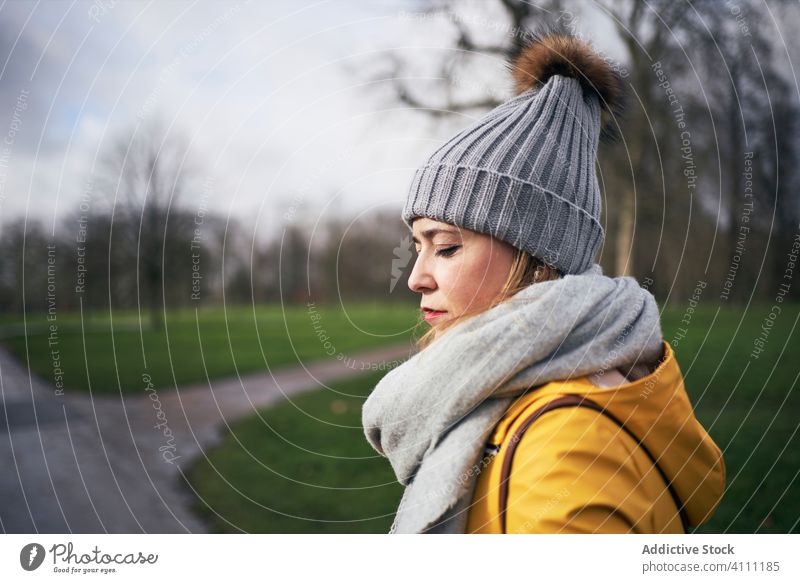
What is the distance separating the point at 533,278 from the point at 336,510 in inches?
112

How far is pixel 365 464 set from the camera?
4789mm

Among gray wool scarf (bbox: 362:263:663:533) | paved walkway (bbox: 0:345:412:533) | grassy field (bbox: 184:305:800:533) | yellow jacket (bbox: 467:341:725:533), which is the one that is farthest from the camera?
grassy field (bbox: 184:305:800:533)

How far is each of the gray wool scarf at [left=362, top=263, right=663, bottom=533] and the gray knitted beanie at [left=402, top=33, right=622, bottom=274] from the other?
139 mm

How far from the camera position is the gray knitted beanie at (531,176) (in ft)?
4.23

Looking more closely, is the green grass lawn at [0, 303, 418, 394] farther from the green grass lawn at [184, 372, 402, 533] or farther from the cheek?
the cheek

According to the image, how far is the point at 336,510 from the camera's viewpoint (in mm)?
3768

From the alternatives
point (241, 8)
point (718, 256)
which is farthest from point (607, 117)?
point (718, 256)

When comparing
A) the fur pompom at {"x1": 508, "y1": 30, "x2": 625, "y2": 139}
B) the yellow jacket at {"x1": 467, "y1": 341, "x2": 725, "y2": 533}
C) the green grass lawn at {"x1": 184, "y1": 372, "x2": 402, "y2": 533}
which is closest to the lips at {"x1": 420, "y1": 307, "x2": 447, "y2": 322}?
the yellow jacket at {"x1": 467, "y1": 341, "x2": 725, "y2": 533}

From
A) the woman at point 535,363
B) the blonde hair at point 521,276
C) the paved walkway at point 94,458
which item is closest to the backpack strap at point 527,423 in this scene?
the woman at point 535,363

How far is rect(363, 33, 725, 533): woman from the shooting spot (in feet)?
3.48

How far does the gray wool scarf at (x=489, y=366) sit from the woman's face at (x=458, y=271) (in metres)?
0.07

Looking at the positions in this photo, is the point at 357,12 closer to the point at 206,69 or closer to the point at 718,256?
the point at 206,69

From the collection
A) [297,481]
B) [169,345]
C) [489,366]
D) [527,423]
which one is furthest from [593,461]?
[169,345]

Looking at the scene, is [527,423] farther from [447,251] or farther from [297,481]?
[297,481]
